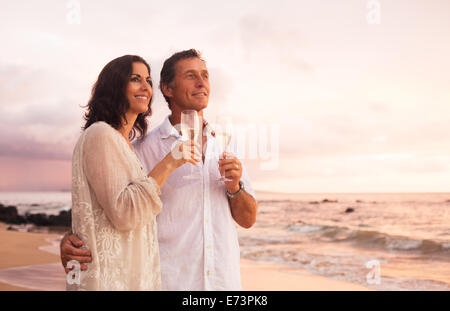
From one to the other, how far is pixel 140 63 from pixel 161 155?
556mm

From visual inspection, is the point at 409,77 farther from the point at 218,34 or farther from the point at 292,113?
the point at 218,34

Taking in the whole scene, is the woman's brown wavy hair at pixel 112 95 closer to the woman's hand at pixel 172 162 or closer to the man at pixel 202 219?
the woman's hand at pixel 172 162

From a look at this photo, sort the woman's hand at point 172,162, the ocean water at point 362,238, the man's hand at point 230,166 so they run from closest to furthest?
the woman's hand at point 172,162
the man's hand at point 230,166
the ocean water at point 362,238

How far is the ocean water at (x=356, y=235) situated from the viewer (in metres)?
9.05

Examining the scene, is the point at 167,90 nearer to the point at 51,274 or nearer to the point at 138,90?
the point at 138,90

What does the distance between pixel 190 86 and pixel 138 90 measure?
0.45 meters

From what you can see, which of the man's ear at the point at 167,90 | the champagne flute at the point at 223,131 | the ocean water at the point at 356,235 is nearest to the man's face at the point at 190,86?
the man's ear at the point at 167,90

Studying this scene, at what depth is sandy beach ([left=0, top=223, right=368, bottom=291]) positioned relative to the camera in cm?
620

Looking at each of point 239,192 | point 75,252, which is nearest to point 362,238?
point 239,192

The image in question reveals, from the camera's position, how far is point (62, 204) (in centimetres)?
1437

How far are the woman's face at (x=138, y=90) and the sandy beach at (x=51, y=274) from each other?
Result: 4.71m

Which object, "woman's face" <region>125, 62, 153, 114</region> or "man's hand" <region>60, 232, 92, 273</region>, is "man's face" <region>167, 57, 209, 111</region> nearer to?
"woman's face" <region>125, 62, 153, 114</region>

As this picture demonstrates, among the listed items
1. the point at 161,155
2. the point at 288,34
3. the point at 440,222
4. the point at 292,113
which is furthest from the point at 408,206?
the point at 161,155

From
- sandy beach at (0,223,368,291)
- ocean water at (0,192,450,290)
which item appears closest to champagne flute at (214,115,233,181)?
ocean water at (0,192,450,290)
